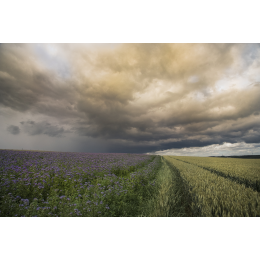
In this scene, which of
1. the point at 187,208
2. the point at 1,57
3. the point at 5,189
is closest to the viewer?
the point at 5,189

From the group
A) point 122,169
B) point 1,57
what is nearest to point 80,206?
point 122,169

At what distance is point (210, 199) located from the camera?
4.27 meters

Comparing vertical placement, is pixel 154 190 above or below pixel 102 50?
below

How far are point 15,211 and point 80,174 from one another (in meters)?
2.91

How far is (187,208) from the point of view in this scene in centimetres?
509

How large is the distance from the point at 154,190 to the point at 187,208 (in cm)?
143

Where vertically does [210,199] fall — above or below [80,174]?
below

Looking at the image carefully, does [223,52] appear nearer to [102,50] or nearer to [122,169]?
[102,50]

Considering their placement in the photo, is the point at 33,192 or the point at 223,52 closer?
the point at 33,192

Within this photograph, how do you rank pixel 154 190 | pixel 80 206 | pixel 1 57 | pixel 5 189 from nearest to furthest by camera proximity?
pixel 80 206 → pixel 5 189 → pixel 154 190 → pixel 1 57

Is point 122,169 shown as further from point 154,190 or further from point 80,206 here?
point 80,206

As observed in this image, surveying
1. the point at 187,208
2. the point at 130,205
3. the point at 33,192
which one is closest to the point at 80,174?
the point at 33,192

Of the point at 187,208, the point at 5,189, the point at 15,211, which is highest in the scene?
the point at 5,189

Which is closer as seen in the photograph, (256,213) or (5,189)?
(256,213)
